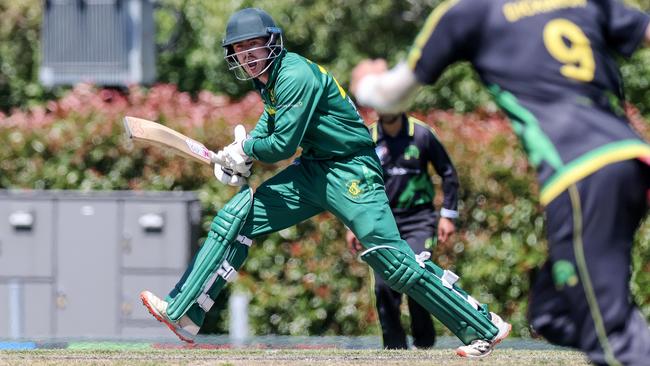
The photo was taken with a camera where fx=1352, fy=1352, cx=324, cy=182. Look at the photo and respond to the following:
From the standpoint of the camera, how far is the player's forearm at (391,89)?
464cm

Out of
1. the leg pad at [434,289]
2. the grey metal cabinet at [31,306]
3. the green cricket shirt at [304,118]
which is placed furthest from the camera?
the grey metal cabinet at [31,306]

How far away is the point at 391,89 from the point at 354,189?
1.98m

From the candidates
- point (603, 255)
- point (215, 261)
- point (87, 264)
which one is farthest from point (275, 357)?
point (87, 264)

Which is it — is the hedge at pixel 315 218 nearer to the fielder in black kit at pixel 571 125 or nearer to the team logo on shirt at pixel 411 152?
the team logo on shirt at pixel 411 152

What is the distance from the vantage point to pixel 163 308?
6746 millimetres

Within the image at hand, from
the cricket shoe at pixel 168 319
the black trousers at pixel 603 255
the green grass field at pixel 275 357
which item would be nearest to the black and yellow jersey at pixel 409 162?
the green grass field at pixel 275 357

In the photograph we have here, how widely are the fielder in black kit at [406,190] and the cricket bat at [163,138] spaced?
1.58 meters

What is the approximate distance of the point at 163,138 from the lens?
6.92 m

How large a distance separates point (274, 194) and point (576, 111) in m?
2.58

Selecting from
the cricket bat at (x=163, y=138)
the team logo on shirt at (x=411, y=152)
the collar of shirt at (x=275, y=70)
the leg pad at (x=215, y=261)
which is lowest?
the leg pad at (x=215, y=261)

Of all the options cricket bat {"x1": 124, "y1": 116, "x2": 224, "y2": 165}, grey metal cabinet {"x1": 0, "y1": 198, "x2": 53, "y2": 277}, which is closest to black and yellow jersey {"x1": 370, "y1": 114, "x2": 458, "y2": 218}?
cricket bat {"x1": 124, "y1": 116, "x2": 224, "y2": 165}

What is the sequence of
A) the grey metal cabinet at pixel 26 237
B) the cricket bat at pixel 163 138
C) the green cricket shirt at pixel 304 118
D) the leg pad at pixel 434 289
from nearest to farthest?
the green cricket shirt at pixel 304 118 < the leg pad at pixel 434 289 < the cricket bat at pixel 163 138 < the grey metal cabinet at pixel 26 237

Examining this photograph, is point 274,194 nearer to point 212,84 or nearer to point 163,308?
point 163,308

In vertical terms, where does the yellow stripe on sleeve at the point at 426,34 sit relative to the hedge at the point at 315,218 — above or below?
above
